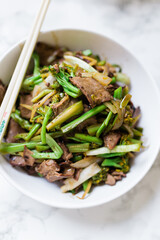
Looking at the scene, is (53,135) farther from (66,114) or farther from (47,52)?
(47,52)

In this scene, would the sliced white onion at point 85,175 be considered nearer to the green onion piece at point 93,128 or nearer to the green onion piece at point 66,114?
the green onion piece at point 93,128

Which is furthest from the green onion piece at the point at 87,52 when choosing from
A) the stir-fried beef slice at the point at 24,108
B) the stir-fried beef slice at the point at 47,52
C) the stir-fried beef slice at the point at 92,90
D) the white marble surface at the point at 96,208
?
the stir-fried beef slice at the point at 24,108

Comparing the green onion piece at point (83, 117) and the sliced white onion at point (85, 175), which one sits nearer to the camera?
the green onion piece at point (83, 117)

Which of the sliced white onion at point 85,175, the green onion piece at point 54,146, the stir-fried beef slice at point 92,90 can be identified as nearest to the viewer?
the stir-fried beef slice at point 92,90

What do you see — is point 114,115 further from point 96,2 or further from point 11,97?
point 96,2

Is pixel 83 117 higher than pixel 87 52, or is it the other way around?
pixel 87 52

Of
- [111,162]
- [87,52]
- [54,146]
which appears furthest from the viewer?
[87,52]

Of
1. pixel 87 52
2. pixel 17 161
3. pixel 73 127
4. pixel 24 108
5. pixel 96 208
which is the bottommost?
pixel 96 208

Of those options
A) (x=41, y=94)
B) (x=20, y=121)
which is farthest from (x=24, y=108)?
(x=41, y=94)
